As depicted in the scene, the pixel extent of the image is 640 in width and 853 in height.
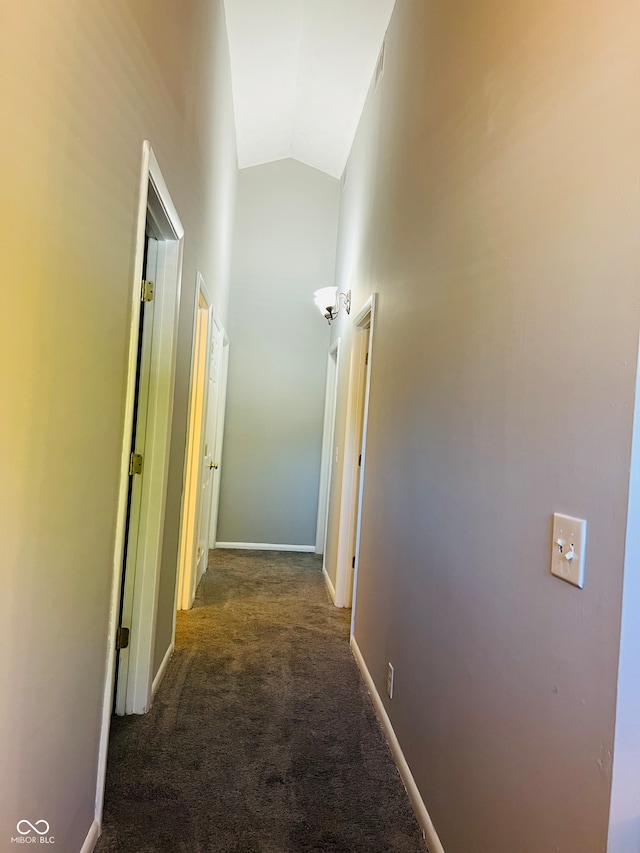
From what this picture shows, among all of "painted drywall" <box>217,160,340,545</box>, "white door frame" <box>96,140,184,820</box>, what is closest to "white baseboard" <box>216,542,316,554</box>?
"painted drywall" <box>217,160,340,545</box>

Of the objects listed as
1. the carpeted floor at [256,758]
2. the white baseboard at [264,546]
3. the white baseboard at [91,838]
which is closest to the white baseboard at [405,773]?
the carpeted floor at [256,758]

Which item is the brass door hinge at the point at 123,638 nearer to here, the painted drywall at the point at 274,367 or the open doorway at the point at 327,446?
the open doorway at the point at 327,446

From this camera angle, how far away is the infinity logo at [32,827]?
97 centimetres

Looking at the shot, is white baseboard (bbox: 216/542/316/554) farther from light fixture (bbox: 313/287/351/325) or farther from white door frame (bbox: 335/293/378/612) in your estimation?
light fixture (bbox: 313/287/351/325)

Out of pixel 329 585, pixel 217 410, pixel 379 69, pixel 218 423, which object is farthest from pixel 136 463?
pixel 379 69

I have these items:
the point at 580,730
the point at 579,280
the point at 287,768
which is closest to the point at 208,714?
the point at 287,768

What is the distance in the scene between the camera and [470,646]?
4.27ft

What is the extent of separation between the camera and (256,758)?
1.86 meters

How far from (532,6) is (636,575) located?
1.24 metres

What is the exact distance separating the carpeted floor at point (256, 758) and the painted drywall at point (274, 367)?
1948 mm

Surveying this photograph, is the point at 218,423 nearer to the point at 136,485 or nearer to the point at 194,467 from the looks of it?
the point at 194,467

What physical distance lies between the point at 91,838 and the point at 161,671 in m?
0.98

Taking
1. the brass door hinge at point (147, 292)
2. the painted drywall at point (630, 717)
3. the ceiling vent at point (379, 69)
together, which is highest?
the ceiling vent at point (379, 69)
